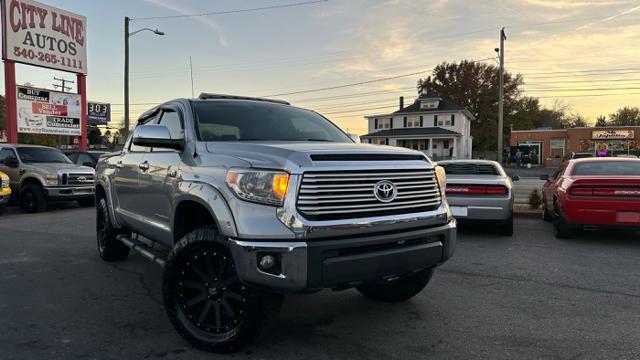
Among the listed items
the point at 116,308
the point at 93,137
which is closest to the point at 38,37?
the point at 116,308

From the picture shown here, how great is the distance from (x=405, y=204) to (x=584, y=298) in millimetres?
2627

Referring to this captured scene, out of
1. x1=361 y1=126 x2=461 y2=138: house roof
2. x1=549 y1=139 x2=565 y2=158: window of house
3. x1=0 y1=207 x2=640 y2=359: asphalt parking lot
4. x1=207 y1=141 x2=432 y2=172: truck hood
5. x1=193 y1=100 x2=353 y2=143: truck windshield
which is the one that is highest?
x1=361 y1=126 x2=461 y2=138: house roof

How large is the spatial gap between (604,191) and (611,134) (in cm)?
4580

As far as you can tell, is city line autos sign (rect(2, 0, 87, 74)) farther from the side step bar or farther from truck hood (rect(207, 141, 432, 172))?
truck hood (rect(207, 141, 432, 172))

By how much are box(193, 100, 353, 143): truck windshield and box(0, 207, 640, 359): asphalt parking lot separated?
1.65 meters

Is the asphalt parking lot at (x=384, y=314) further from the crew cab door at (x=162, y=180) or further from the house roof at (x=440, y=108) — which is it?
the house roof at (x=440, y=108)

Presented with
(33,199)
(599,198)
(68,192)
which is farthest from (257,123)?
(33,199)

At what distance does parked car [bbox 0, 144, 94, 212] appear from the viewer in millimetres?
12289

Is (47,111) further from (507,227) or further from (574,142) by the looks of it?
(574,142)

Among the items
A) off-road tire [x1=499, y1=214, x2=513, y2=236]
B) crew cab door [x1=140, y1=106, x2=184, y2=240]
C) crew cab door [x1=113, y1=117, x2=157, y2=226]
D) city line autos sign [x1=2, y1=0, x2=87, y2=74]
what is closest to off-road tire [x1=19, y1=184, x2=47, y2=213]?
city line autos sign [x1=2, y1=0, x2=87, y2=74]

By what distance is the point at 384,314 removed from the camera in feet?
14.4

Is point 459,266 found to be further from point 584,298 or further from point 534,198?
point 534,198

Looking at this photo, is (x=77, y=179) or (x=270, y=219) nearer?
(x=270, y=219)

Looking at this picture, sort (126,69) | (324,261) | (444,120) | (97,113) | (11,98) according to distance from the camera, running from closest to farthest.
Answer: (324,261), (11,98), (126,69), (444,120), (97,113)
